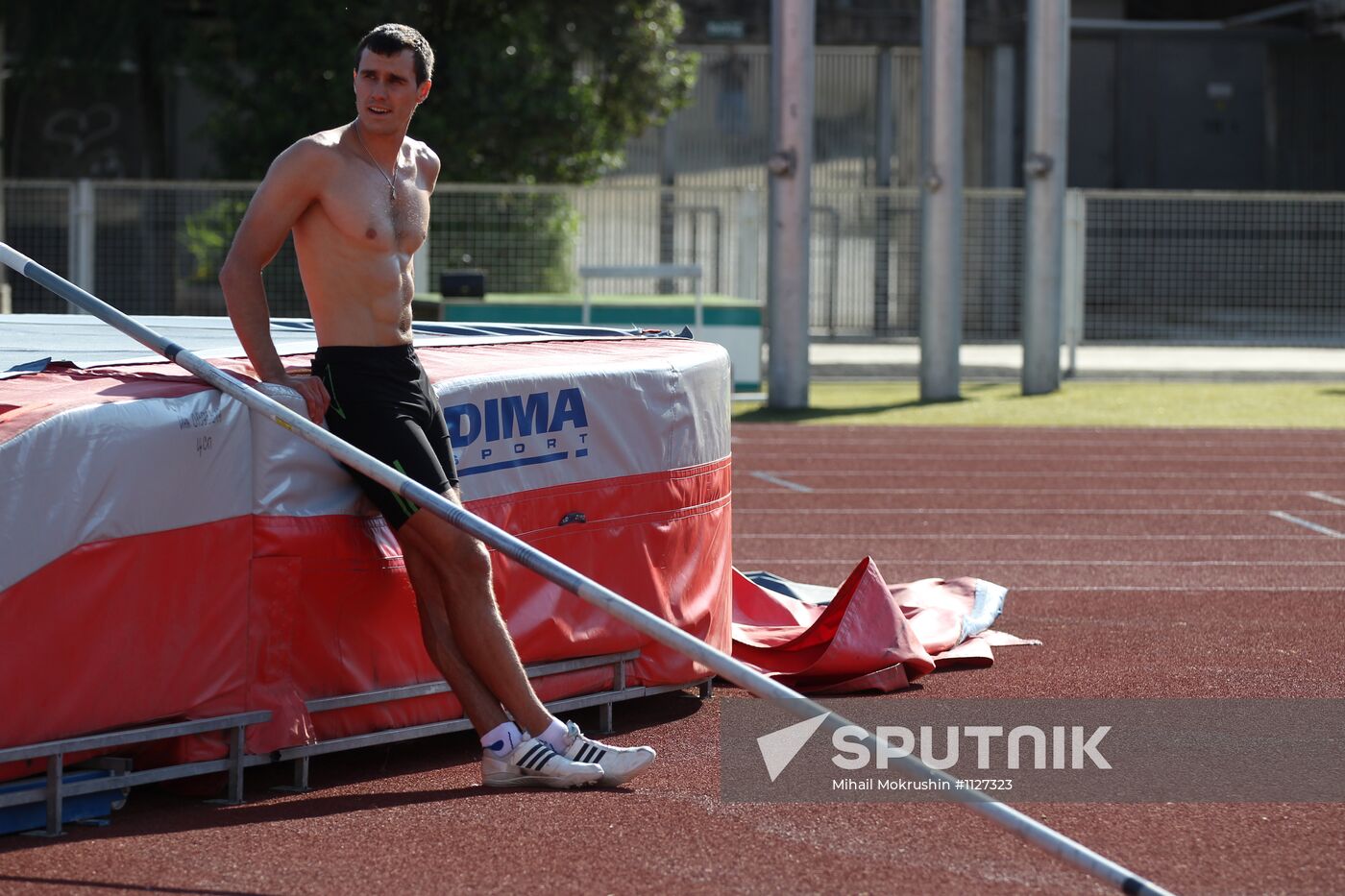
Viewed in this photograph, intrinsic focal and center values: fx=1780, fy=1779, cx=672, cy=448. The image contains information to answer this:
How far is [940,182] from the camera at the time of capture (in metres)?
17.1

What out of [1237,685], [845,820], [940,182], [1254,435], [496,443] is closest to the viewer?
[845,820]

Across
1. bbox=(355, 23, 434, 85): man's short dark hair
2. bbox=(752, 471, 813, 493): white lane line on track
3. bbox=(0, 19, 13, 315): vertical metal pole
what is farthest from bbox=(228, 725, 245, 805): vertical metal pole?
bbox=(0, 19, 13, 315): vertical metal pole

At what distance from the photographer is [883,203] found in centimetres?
2450

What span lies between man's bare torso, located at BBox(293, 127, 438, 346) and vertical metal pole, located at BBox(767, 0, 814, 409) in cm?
1150

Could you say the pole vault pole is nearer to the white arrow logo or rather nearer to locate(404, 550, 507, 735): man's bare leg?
locate(404, 550, 507, 735): man's bare leg

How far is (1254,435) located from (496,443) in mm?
10833

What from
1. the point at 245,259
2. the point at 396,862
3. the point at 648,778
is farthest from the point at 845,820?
the point at 245,259

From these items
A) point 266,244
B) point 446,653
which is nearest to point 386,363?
point 266,244

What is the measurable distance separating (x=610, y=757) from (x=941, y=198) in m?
13.1

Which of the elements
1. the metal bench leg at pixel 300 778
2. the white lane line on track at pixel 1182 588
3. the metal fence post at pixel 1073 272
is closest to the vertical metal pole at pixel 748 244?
the metal fence post at pixel 1073 272

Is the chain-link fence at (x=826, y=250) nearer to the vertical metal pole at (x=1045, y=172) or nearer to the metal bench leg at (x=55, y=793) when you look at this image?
the vertical metal pole at (x=1045, y=172)

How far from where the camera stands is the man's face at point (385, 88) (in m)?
4.64

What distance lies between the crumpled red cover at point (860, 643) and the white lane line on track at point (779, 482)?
4902 millimetres

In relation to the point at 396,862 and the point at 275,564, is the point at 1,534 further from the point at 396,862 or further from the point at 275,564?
the point at 396,862
